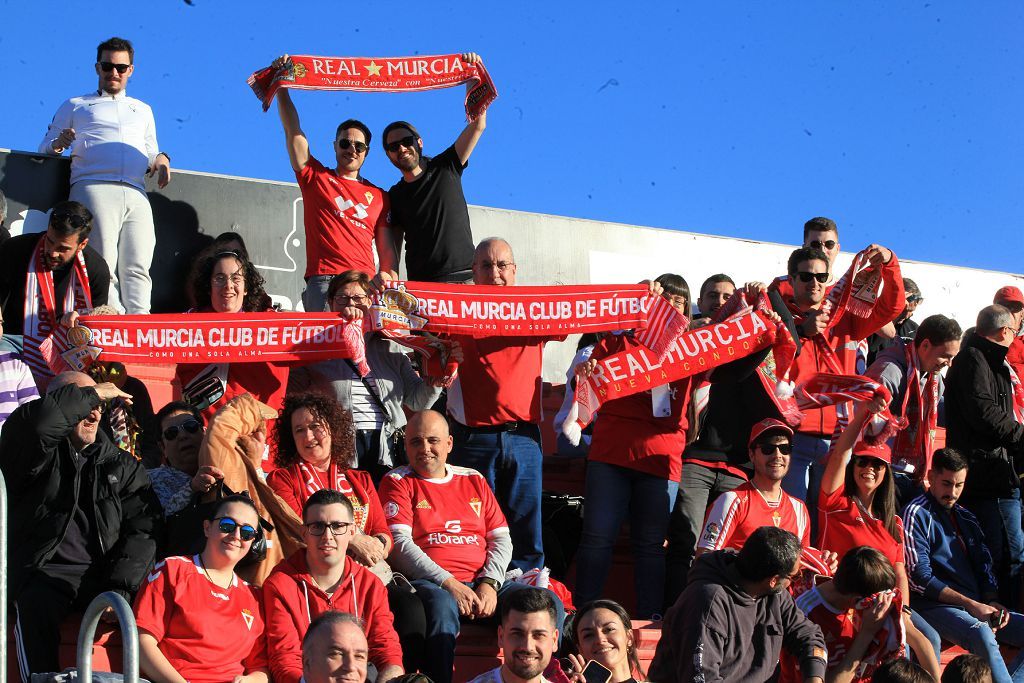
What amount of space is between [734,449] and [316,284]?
296 cm

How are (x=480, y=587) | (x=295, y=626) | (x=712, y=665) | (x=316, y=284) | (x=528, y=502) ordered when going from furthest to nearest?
(x=316, y=284)
(x=528, y=502)
(x=480, y=587)
(x=712, y=665)
(x=295, y=626)


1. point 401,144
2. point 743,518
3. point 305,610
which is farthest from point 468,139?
point 305,610

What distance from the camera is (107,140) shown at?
33.8 feet

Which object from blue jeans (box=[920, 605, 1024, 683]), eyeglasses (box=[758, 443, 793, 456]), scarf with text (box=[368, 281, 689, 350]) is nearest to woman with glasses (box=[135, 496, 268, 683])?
scarf with text (box=[368, 281, 689, 350])

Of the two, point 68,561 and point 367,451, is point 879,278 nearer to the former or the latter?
point 367,451

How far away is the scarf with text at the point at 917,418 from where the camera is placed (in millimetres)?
9984

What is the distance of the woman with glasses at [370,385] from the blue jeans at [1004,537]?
12.2ft

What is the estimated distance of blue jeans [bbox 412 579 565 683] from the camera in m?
6.87

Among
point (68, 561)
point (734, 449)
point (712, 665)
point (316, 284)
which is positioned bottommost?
point (712, 665)

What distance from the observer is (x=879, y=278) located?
31.4 ft

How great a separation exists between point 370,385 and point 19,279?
91.8 inches

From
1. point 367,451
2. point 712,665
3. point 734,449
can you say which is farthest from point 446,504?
point 734,449

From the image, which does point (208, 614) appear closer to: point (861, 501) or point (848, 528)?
point (848, 528)

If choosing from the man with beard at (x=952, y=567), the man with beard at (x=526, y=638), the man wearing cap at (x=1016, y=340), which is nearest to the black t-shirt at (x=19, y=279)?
the man with beard at (x=526, y=638)
